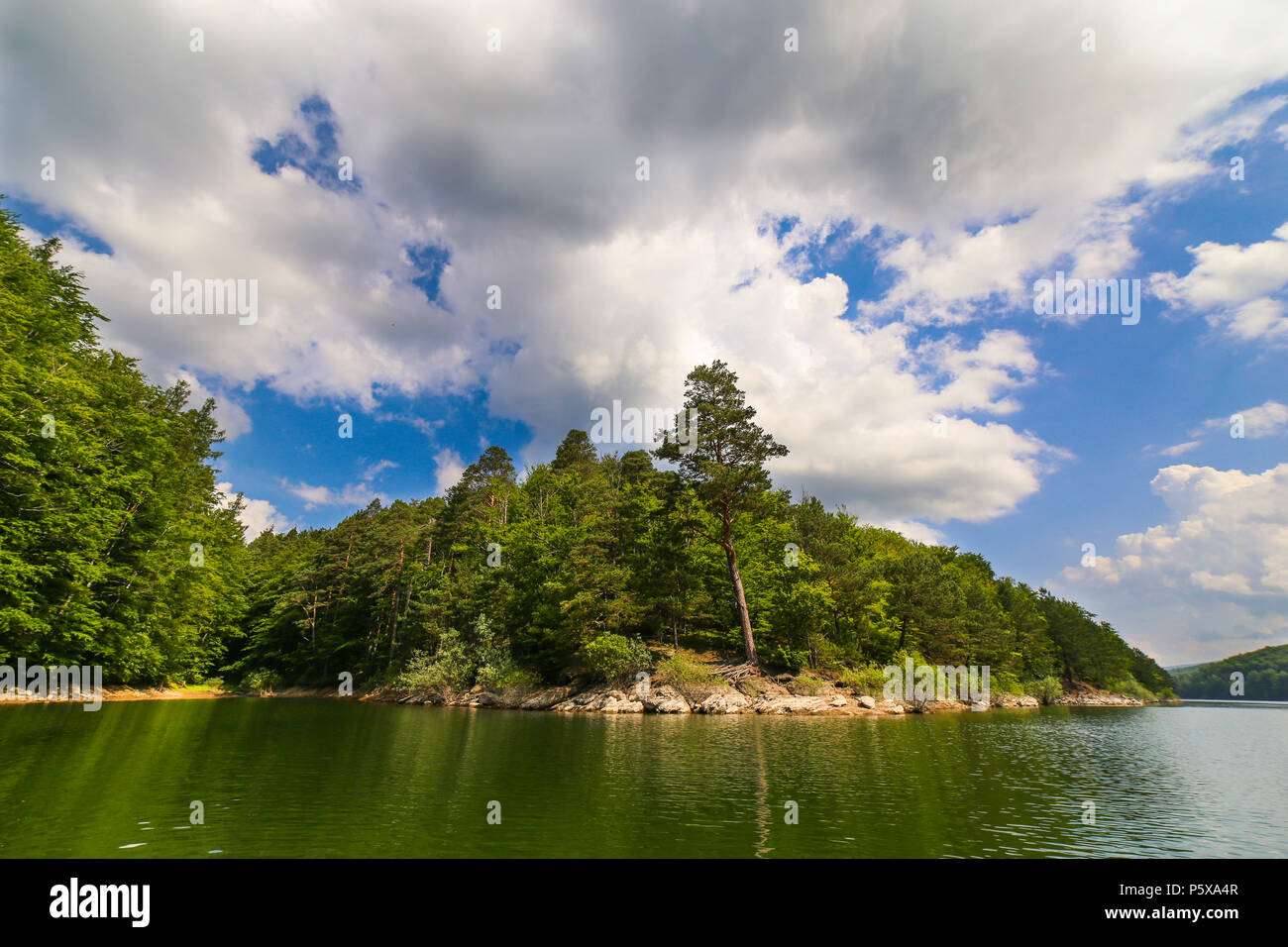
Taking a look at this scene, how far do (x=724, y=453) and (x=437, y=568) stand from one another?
140ft

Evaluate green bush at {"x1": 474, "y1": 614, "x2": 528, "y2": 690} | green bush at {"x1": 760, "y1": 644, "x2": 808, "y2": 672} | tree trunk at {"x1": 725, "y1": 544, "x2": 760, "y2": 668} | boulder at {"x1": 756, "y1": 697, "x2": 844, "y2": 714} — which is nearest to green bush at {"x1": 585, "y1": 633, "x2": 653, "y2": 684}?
tree trunk at {"x1": 725, "y1": 544, "x2": 760, "y2": 668}

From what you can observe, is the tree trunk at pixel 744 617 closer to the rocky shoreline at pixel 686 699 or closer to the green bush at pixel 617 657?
the rocky shoreline at pixel 686 699

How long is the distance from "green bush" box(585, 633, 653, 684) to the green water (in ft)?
51.6

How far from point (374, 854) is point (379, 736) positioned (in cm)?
1988

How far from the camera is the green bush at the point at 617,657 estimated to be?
43.2 metres

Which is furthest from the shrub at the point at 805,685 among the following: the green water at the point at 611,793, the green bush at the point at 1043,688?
the green bush at the point at 1043,688

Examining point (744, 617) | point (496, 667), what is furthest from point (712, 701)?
point (496, 667)

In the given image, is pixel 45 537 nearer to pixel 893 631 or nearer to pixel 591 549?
pixel 591 549

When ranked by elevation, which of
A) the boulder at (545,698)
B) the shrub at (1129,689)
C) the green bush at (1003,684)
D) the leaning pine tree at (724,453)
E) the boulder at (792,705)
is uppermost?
the leaning pine tree at (724,453)

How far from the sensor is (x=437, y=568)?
222 feet

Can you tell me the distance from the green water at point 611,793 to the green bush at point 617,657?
15718mm
